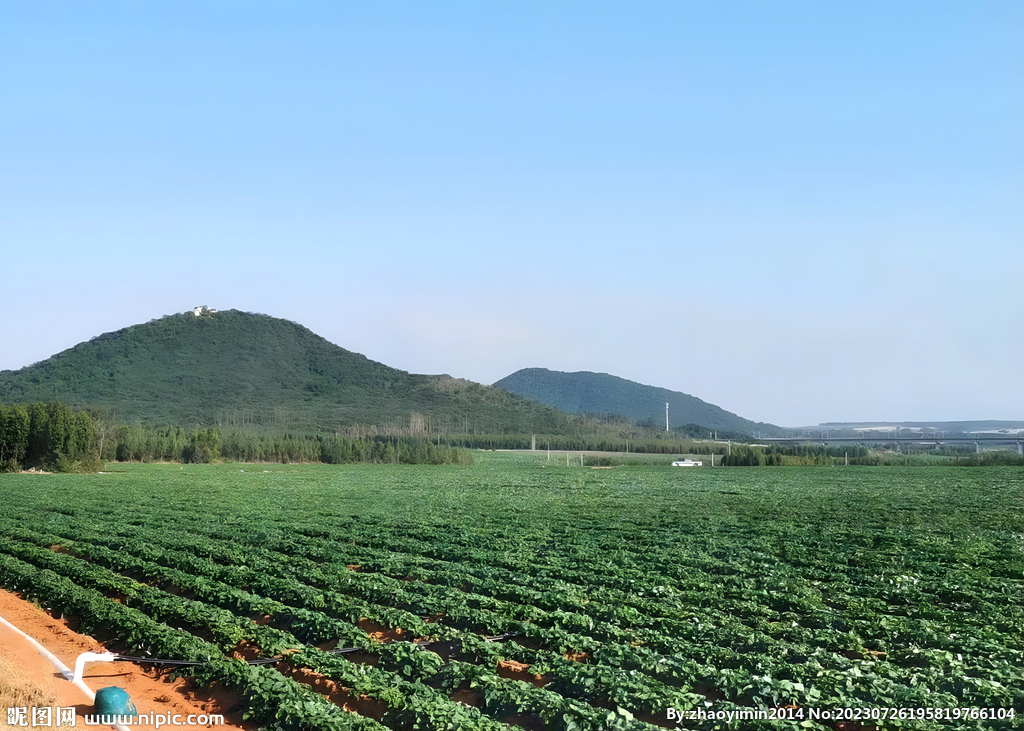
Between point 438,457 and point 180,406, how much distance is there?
64.8 metres

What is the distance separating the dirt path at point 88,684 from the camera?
800cm

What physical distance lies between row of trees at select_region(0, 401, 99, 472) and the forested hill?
6584 cm

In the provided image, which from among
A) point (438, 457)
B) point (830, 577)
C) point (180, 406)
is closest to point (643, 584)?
point (830, 577)

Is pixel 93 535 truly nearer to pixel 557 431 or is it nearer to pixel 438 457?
pixel 438 457

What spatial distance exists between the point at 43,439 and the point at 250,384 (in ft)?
304

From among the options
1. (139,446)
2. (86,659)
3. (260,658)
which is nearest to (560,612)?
(260,658)

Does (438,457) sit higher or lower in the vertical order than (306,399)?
lower

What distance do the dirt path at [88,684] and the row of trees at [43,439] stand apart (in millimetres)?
51651

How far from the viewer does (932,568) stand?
14500mm

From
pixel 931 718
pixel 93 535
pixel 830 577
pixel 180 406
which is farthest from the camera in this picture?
pixel 180 406

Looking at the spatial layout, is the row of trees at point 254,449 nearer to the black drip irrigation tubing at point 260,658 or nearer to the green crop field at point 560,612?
the green crop field at point 560,612

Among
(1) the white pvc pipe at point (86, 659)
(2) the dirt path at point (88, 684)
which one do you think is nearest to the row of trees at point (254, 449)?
(2) the dirt path at point (88, 684)

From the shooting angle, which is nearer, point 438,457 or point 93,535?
point 93,535

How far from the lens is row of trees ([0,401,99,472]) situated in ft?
180
